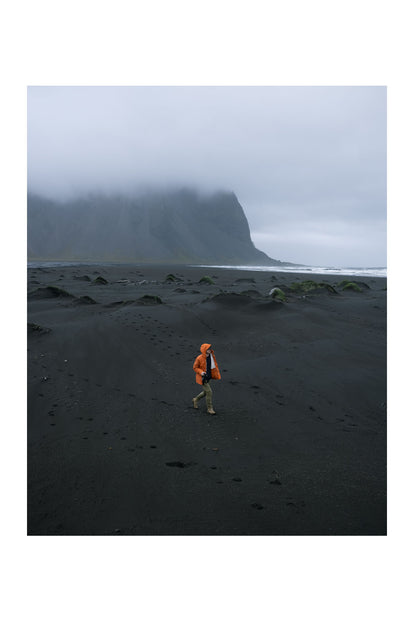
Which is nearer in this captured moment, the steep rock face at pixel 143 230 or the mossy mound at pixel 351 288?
the mossy mound at pixel 351 288

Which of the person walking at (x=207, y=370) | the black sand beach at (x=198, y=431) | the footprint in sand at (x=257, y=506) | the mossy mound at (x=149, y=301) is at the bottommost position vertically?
the footprint in sand at (x=257, y=506)

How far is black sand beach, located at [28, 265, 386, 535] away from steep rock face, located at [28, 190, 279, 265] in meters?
118

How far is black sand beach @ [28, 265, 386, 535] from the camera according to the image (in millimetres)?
4039

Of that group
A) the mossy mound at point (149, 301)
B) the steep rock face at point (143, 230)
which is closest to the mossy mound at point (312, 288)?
the mossy mound at point (149, 301)

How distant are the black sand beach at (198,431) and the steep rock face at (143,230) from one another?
11768cm

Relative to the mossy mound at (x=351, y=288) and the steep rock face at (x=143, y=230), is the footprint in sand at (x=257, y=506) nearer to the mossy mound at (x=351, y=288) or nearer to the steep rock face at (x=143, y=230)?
the mossy mound at (x=351, y=288)

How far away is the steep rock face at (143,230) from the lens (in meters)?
135

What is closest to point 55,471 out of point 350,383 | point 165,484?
point 165,484

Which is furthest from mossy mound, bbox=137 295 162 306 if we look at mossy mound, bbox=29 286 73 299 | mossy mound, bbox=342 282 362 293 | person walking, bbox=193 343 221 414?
mossy mound, bbox=342 282 362 293

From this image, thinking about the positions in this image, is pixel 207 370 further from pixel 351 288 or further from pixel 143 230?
pixel 143 230

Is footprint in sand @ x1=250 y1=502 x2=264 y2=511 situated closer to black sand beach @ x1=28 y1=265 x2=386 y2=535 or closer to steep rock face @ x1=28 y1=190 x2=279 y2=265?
black sand beach @ x1=28 y1=265 x2=386 y2=535

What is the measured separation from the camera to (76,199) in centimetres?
15588

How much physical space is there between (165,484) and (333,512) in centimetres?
201

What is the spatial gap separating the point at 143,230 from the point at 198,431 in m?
148
